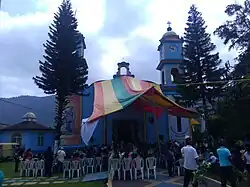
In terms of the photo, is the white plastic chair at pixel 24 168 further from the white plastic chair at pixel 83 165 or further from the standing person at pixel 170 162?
the standing person at pixel 170 162

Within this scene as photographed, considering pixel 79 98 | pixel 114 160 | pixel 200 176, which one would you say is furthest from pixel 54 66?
pixel 200 176

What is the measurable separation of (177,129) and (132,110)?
512 centimetres

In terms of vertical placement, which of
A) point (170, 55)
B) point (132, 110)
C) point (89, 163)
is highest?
point (170, 55)

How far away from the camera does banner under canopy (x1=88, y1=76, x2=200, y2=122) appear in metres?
13.6

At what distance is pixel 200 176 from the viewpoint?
7336 millimetres

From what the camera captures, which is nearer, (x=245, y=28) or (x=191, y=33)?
(x=245, y=28)

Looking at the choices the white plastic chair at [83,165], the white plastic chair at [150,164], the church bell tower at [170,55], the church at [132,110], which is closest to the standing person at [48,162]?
the white plastic chair at [83,165]

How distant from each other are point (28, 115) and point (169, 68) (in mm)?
20552

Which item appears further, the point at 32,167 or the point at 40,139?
the point at 40,139

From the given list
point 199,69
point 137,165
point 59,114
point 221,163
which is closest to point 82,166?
point 137,165

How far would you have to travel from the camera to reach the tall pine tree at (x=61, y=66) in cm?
2023

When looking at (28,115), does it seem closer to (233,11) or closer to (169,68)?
(169,68)

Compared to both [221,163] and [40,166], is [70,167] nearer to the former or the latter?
[40,166]

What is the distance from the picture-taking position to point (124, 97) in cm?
1556
